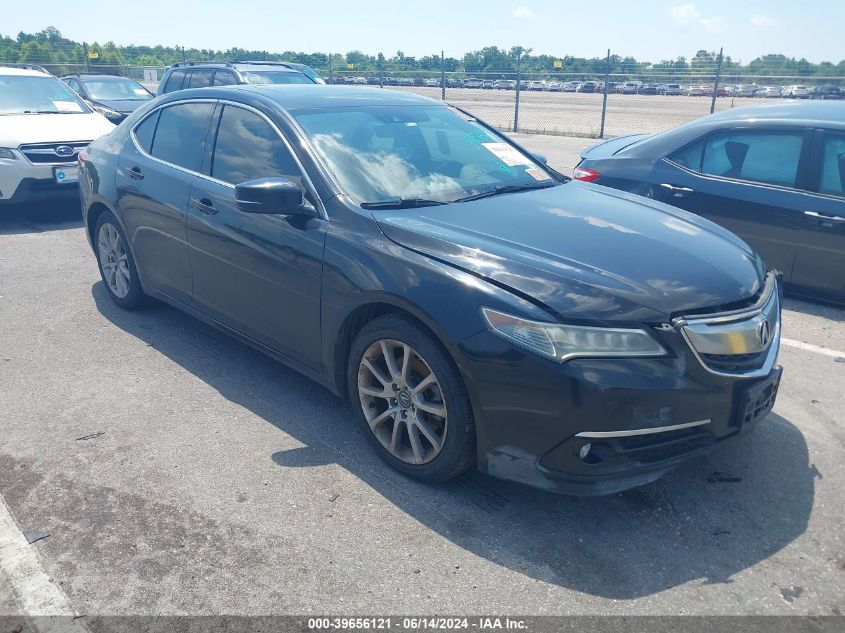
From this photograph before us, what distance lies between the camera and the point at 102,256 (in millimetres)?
5711

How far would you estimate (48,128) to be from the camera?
8.89 meters

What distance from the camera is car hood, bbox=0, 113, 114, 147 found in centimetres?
851

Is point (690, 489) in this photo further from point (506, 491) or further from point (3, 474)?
point (3, 474)

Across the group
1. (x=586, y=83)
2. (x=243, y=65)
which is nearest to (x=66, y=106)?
(x=243, y=65)

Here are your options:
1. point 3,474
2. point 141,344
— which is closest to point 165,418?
point 3,474

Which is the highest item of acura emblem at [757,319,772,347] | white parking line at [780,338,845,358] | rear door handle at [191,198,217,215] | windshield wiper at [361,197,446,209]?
windshield wiper at [361,197,446,209]

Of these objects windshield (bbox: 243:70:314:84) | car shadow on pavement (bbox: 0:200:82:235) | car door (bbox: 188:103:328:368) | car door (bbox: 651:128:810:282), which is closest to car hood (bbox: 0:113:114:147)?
car shadow on pavement (bbox: 0:200:82:235)

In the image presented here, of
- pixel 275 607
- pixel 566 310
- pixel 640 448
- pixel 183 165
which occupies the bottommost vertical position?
pixel 275 607

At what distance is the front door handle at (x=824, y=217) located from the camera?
17.6 feet

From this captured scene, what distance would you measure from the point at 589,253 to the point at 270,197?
1536 mm

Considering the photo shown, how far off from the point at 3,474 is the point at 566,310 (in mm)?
2704

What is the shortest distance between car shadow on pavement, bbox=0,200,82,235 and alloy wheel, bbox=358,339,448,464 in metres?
6.50

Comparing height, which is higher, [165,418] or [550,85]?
[550,85]

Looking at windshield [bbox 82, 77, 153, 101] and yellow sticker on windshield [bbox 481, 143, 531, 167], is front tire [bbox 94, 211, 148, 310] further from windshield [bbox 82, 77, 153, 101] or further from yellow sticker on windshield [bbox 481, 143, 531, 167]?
windshield [bbox 82, 77, 153, 101]
